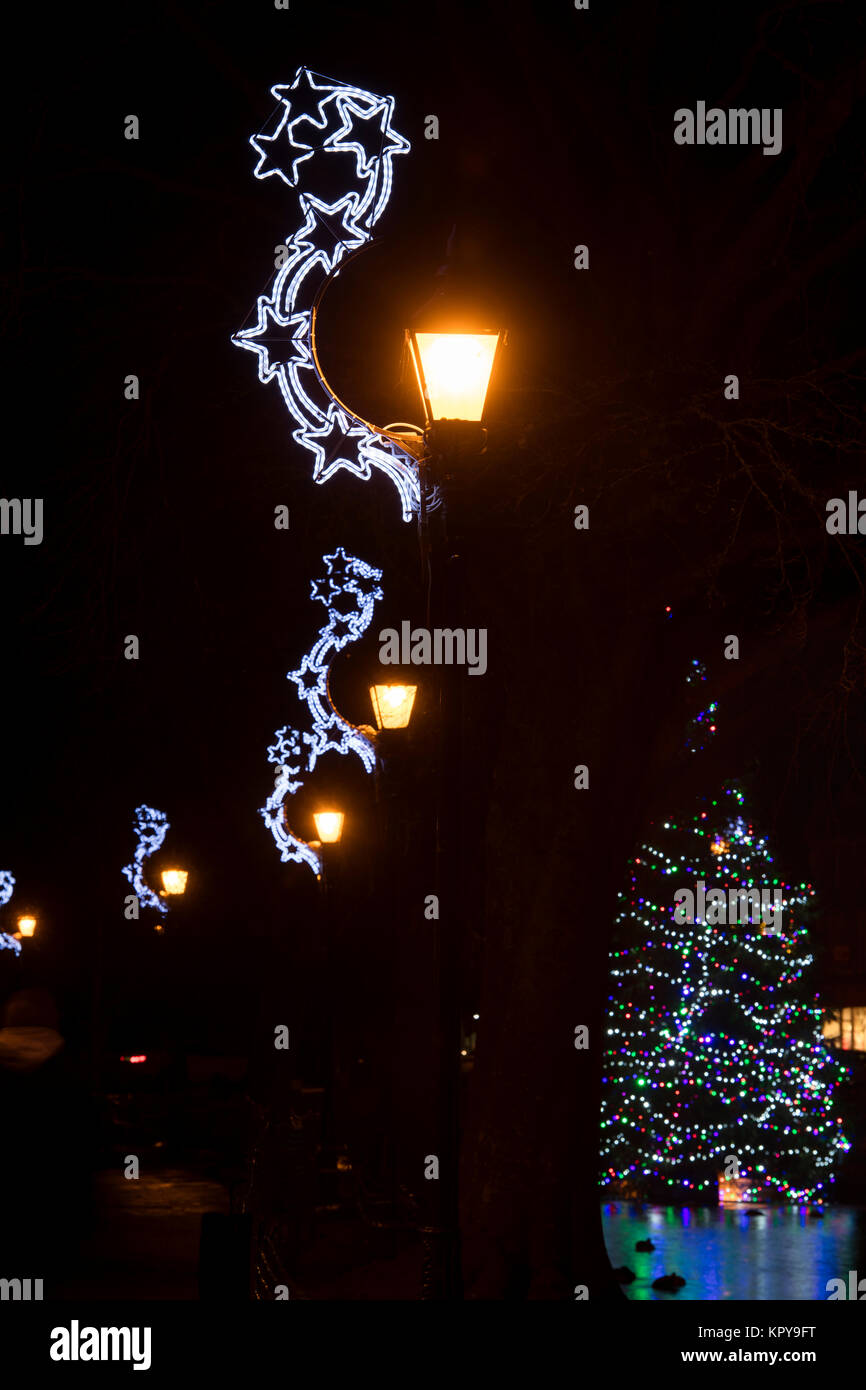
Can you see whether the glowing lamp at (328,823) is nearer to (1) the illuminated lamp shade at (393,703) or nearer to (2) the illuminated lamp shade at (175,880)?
(1) the illuminated lamp shade at (393,703)

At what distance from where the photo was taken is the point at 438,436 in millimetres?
7621

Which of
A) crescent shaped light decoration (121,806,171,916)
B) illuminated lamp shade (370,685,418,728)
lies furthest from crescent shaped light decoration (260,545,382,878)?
crescent shaped light decoration (121,806,171,916)

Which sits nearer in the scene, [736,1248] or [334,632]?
[334,632]

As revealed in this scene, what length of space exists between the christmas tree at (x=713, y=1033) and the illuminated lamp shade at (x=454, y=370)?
17.7 metres

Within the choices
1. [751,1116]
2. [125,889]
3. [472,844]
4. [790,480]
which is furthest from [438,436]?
[125,889]

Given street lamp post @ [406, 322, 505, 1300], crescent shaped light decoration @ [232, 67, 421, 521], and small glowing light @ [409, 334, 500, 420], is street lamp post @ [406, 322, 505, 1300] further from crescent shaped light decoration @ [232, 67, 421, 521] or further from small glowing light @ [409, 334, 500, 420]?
crescent shaped light decoration @ [232, 67, 421, 521]

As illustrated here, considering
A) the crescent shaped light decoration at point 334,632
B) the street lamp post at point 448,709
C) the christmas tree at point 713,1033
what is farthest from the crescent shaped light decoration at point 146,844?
the street lamp post at point 448,709

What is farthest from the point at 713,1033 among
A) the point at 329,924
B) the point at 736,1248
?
the point at 329,924

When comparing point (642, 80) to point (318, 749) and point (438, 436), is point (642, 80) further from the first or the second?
point (318, 749)

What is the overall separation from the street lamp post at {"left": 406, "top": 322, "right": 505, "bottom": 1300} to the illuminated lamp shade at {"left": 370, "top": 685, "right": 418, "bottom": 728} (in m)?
5.62

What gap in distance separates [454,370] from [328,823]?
31.4ft

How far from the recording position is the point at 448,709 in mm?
7734

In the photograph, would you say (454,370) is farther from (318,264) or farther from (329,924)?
(329,924)

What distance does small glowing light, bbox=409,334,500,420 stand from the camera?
754cm
